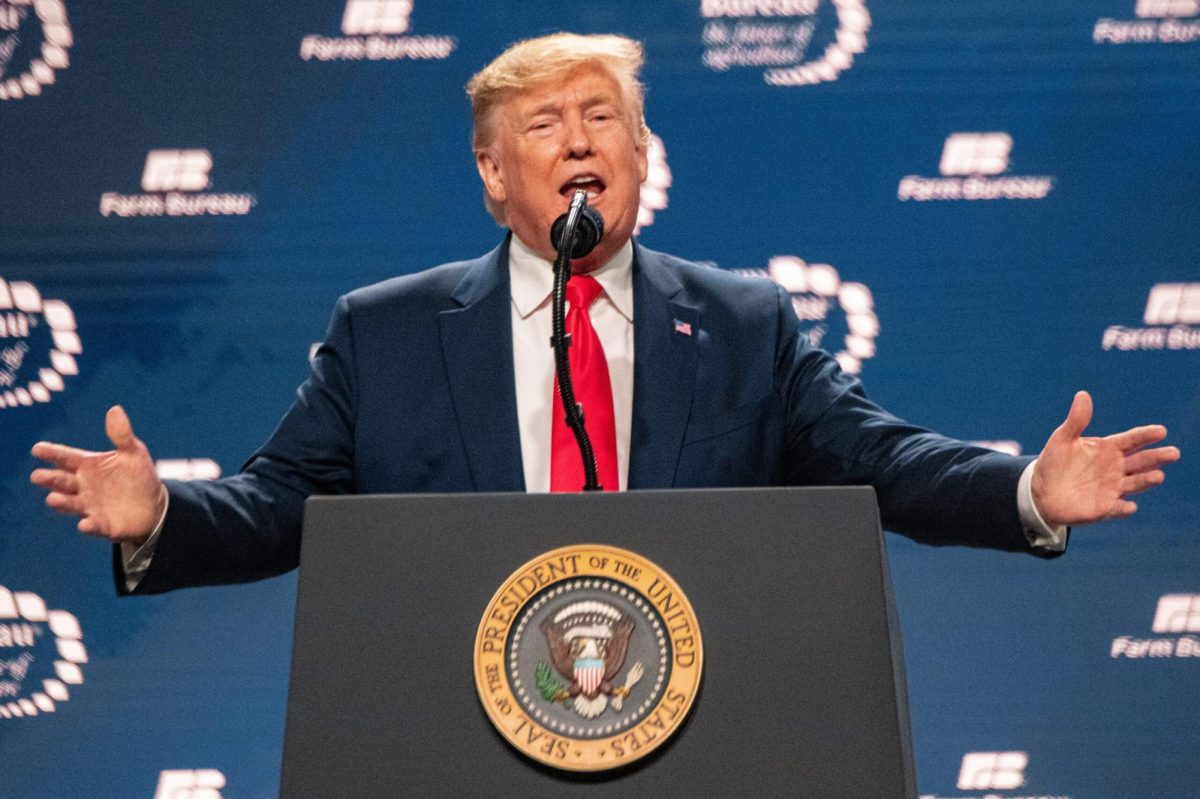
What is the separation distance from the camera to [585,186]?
187 centimetres

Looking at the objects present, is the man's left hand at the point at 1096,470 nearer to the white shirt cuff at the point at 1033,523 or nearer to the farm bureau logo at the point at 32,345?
the white shirt cuff at the point at 1033,523

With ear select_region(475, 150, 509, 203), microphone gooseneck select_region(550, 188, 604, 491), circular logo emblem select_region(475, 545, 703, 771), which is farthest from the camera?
ear select_region(475, 150, 509, 203)

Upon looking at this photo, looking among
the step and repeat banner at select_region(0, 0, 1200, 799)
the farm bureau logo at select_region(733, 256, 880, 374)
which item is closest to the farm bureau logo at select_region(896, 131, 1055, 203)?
the step and repeat banner at select_region(0, 0, 1200, 799)

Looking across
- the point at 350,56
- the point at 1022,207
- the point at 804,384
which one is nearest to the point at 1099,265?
the point at 1022,207

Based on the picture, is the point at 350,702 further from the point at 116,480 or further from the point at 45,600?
the point at 45,600

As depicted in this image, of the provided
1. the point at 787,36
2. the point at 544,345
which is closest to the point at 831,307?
the point at 787,36

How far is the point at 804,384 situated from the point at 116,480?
0.87m

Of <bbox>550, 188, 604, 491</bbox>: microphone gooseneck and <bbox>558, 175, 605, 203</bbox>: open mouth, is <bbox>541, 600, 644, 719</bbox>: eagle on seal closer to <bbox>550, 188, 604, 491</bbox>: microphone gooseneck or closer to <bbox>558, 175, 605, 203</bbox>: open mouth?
<bbox>550, 188, 604, 491</bbox>: microphone gooseneck

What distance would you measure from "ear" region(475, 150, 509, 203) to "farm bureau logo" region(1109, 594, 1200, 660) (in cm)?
172

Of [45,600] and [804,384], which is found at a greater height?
[804,384]

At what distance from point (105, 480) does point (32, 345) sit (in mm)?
1816

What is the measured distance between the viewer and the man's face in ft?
6.10

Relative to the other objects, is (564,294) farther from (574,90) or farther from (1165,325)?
(1165,325)

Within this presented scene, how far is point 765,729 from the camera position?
1081mm
